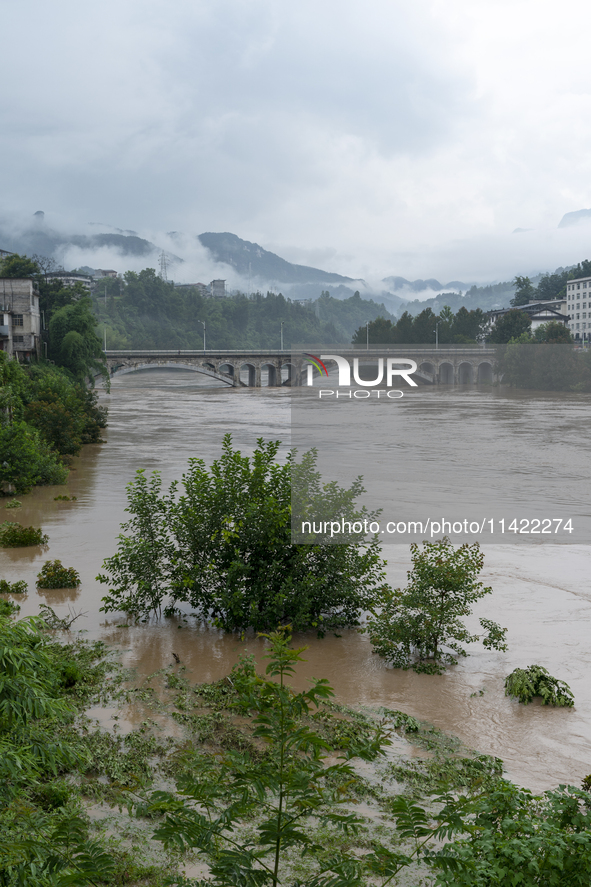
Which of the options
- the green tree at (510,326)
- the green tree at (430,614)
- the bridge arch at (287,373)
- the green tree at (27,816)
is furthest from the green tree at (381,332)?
the green tree at (27,816)

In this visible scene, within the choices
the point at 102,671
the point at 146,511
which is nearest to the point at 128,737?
Answer: the point at 102,671

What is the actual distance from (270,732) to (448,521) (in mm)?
14529

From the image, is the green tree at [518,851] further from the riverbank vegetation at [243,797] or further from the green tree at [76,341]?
the green tree at [76,341]

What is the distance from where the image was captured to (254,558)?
873cm

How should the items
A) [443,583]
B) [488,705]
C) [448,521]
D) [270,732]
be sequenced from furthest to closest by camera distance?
1. [448,521]
2. [443,583]
3. [488,705]
4. [270,732]

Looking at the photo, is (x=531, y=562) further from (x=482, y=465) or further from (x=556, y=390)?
(x=556, y=390)

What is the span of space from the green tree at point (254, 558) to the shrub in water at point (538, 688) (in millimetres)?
1869

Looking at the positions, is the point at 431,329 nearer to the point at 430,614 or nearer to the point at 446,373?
the point at 446,373

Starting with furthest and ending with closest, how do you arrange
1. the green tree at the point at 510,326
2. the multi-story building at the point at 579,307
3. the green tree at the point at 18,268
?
the multi-story building at the point at 579,307, the green tree at the point at 510,326, the green tree at the point at 18,268

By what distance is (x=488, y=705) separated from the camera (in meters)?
7.26

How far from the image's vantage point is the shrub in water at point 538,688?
23.9 ft

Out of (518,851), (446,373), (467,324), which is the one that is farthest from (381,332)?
(518,851)

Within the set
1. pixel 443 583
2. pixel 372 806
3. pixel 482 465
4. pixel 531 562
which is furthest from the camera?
pixel 482 465

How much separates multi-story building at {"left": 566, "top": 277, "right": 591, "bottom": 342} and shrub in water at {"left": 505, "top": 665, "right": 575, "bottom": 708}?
109 metres
